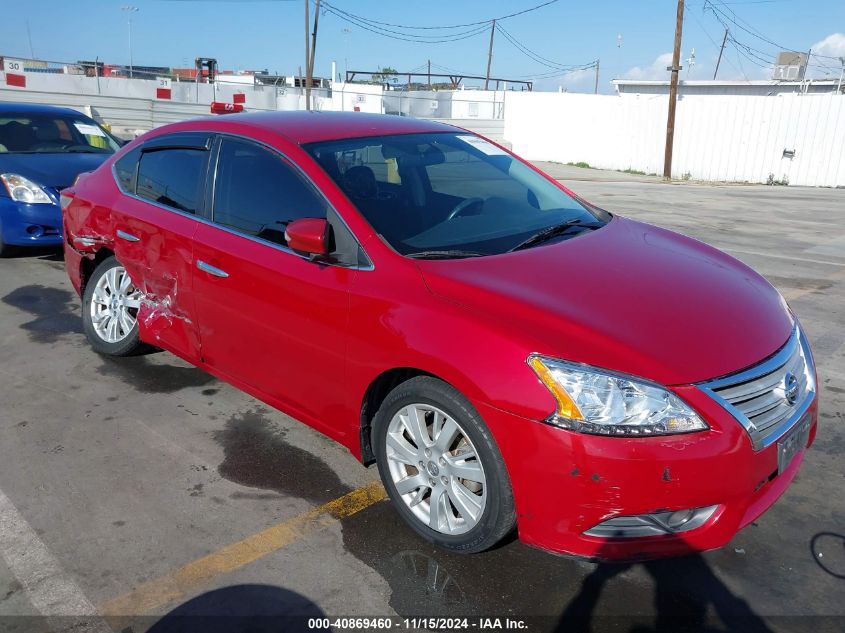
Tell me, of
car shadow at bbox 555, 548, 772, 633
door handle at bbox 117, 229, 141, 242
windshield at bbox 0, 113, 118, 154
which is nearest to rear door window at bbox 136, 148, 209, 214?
door handle at bbox 117, 229, 141, 242

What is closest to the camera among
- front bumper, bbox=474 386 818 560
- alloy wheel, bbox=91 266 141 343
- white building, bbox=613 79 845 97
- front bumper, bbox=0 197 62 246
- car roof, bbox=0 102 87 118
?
front bumper, bbox=474 386 818 560

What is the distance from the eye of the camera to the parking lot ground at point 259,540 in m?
2.62

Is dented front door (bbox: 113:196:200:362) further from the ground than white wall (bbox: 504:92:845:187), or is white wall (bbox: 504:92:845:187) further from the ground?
white wall (bbox: 504:92:845:187)

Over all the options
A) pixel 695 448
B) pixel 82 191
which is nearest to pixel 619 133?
pixel 82 191

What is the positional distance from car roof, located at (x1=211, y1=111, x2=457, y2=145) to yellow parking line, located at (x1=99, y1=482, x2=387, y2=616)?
70.3 inches

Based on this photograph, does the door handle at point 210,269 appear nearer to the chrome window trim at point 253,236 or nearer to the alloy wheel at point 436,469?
the chrome window trim at point 253,236

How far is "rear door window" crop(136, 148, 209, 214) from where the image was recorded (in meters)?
4.04

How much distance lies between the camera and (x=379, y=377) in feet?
9.89

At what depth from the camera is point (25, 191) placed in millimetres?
7293

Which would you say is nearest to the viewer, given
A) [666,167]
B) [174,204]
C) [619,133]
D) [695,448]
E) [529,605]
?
[695,448]

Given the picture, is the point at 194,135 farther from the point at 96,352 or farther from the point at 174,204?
the point at 96,352

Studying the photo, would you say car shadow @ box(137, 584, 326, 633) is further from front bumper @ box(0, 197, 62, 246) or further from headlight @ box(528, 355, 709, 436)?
front bumper @ box(0, 197, 62, 246)

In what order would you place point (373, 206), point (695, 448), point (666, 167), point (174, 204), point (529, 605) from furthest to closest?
point (666, 167) < point (174, 204) < point (373, 206) < point (529, 605) < point (695, 448)

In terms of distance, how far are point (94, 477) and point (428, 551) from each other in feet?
5.69
